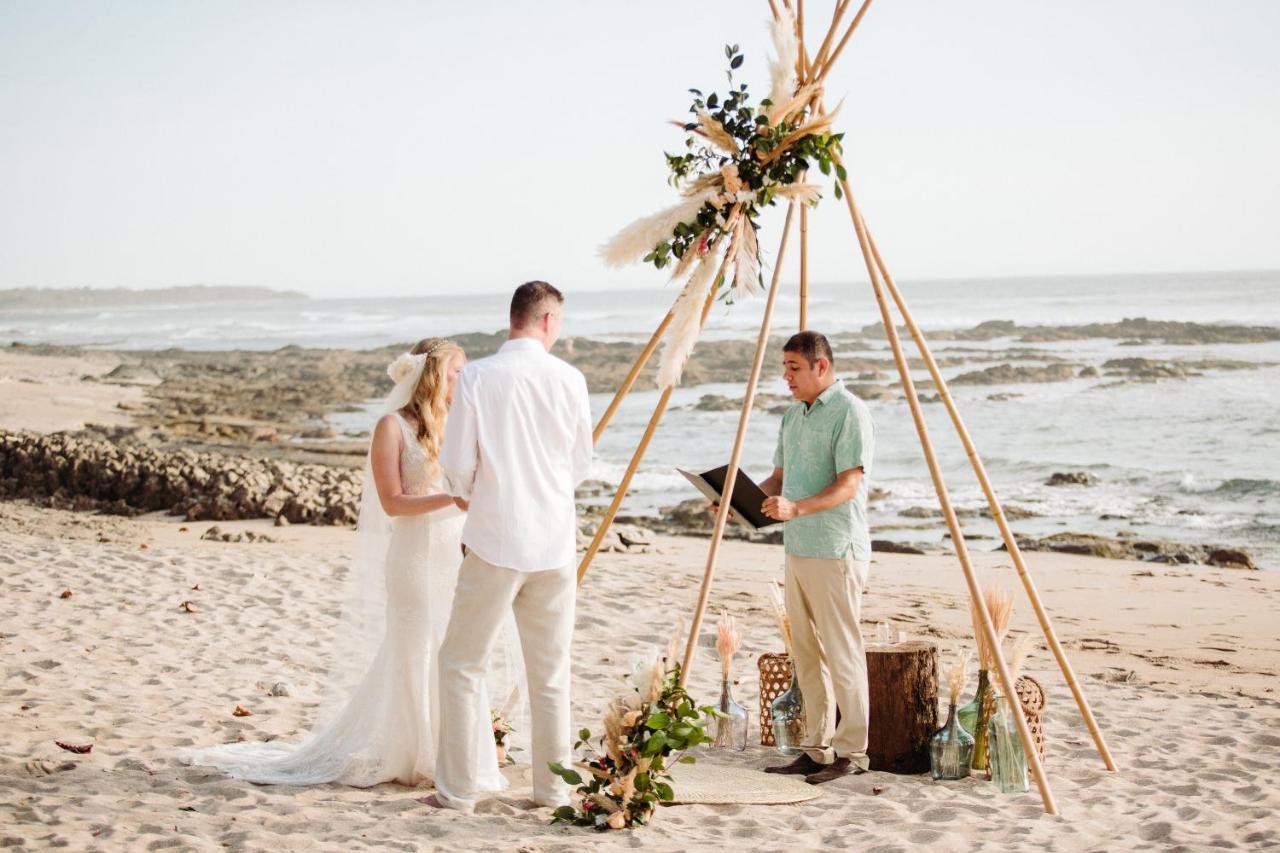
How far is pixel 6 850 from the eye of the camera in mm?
3443

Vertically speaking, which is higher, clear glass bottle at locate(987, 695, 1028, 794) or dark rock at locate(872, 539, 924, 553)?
clear glass bottle at locate(987, 695, 1028, 794)

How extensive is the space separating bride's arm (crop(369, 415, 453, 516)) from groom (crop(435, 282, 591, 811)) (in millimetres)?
192

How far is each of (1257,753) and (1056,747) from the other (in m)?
0.77

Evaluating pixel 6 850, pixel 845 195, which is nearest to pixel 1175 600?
pixel 845 195

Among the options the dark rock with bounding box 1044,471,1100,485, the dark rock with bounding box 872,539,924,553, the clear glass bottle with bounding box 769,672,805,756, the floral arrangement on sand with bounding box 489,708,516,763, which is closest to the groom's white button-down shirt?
the floral arrangement on sand with bounding box 489,708,516,763

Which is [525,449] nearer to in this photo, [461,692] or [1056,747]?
[461,692]

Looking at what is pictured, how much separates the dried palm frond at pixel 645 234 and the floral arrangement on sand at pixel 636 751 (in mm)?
1552

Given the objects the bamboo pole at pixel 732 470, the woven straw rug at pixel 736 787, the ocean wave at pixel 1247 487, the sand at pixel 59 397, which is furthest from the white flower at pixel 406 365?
the sand at pixel 59 397

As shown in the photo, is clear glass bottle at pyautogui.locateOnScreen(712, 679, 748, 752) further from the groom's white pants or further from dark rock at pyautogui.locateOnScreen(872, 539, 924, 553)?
dark rock at pyautogui.locateOnScreen(872, 539, 924, 553)

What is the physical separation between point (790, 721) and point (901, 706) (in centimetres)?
48

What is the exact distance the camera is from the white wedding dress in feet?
14.0

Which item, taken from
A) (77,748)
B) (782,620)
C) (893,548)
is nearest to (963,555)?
(782,620)

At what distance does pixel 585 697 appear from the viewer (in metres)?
5.75

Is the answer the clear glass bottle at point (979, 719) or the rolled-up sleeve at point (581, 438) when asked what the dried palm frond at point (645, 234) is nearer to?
the rolled-up sleeve at point (581, 438)
